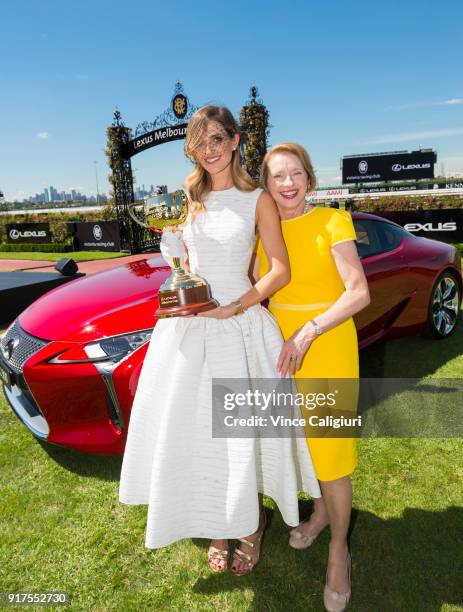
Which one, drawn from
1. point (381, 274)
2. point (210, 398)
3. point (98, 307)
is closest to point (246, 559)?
point (210, 398)

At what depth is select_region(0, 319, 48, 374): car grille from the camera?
8.82 ft

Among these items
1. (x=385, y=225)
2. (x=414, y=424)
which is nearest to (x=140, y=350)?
(x=414, y=424)

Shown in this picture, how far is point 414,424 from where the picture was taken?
3201 mm

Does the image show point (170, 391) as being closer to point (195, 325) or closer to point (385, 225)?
point (195, 325)

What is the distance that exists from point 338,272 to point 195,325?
60 centimetres

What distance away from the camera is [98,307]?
111 inches

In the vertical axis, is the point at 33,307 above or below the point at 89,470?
above

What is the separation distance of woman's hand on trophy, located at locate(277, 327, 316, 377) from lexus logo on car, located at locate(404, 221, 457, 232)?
10975mm

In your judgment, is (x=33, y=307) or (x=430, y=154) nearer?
(x=33, y=307)

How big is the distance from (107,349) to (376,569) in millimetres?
1718

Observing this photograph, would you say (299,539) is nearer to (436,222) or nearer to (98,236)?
(436,222)

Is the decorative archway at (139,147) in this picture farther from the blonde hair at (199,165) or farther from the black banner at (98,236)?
the blonde hair at (199,165)

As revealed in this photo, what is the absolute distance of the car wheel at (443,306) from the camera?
4738mm

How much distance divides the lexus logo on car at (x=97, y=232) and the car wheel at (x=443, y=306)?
554 inches
